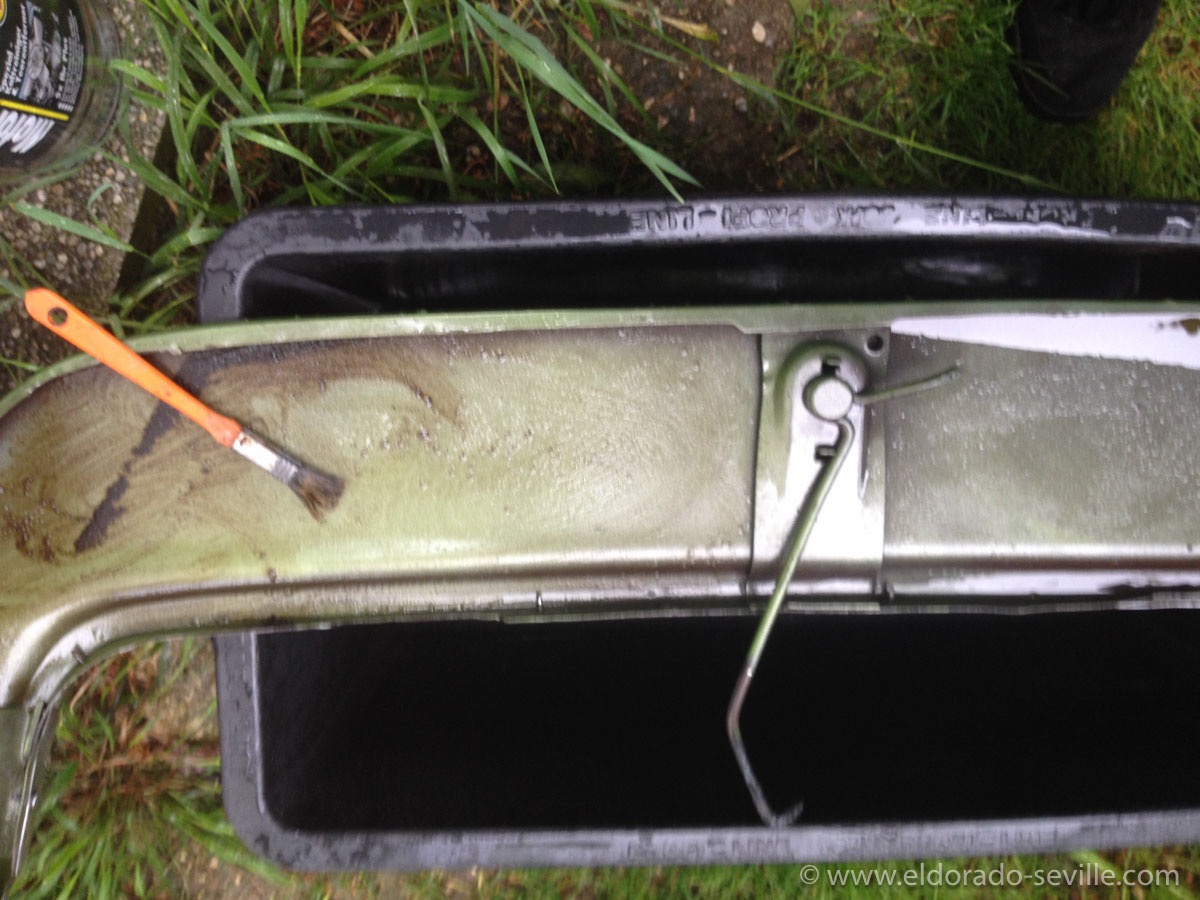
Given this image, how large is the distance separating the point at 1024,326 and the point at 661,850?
1.59 feet

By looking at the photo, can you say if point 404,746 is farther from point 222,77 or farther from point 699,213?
point 222,77

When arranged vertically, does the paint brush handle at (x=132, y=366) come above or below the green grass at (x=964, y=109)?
below

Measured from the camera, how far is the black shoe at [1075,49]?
2.96 ft

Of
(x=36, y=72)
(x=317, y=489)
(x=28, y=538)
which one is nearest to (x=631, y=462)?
(x=317, y=489)

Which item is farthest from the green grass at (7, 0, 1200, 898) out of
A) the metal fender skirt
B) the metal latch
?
the metal latch

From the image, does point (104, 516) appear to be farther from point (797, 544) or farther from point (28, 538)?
point (797, 544)

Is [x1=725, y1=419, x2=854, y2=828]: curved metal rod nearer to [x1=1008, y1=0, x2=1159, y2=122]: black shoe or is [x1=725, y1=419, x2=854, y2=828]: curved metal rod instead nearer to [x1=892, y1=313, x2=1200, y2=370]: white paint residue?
[x1=892, y1=313, x2=1200, y2=370]: white paint residue

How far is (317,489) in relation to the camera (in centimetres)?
62

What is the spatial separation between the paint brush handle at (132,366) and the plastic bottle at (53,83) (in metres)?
0.32

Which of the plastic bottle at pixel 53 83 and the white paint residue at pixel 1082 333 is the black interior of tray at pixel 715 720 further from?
the plastic bottle at pixel 53 83

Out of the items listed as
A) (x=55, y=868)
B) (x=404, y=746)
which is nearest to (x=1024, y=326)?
(x=404, y=746)

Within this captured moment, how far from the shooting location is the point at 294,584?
2.05ft

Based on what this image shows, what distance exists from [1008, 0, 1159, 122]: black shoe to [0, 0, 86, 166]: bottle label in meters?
1.00

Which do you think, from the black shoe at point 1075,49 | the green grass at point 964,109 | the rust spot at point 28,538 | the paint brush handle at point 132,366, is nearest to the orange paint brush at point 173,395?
the paint brush handle at point 132,366
